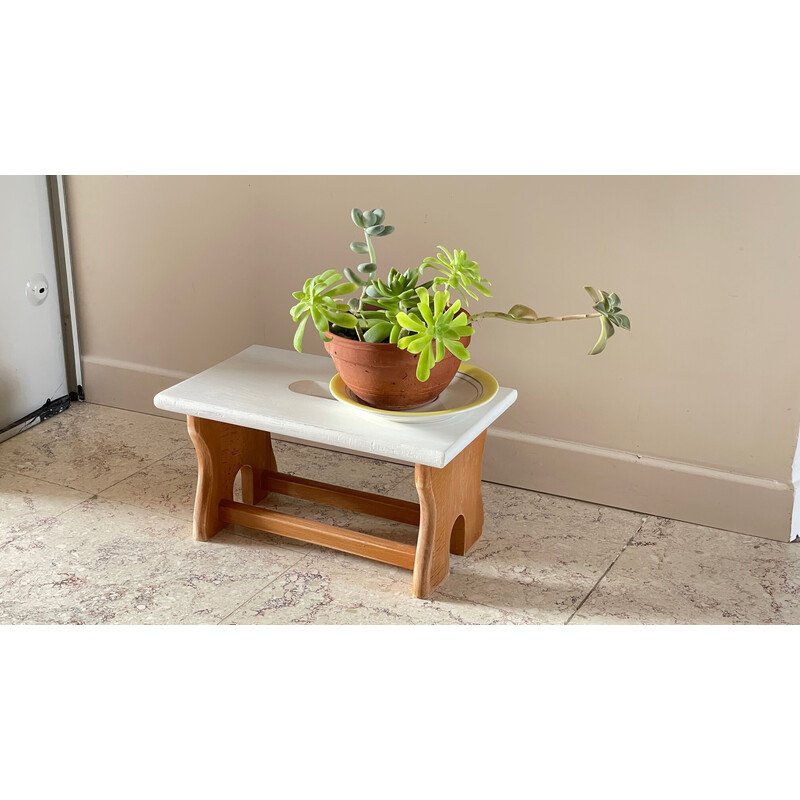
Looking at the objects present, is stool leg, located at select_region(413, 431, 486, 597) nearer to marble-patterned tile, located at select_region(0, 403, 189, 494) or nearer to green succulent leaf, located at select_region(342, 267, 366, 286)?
green succulent leaf, located at select_region(342, 267, 366, 286)

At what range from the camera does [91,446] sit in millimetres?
2719

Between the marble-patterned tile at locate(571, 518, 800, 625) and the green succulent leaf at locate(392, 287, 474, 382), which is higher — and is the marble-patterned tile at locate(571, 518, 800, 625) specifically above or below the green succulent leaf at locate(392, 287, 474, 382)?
below

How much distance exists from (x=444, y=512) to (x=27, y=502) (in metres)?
1.11

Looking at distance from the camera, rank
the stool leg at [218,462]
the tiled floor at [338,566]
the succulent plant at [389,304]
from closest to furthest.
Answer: the succulent plant at [389,304]
the tiled floor at [338,566]
the stool leg at [218,462]

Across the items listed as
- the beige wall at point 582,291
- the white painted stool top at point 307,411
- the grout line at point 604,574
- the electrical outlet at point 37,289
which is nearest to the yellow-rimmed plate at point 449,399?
the white painted stool top at point 307,411

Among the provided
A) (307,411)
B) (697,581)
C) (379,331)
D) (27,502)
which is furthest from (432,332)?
(27,502)

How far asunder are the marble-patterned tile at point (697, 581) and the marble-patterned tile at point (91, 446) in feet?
4.36

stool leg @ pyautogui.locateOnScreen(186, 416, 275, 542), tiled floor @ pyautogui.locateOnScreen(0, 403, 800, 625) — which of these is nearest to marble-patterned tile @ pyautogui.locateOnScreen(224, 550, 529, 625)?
tiled floor @ pyautogui.locateOnScreen(0, 403, 800, 625)

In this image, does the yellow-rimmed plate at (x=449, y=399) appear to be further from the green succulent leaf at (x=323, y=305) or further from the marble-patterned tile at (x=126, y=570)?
the marble-patterned tile at (x=126, y=570)

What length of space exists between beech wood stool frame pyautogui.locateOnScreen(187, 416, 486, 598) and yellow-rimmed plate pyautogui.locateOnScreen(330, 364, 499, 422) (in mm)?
102

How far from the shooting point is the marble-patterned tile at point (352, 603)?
1.96m

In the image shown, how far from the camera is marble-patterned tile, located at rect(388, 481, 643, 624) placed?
81.0 inches
